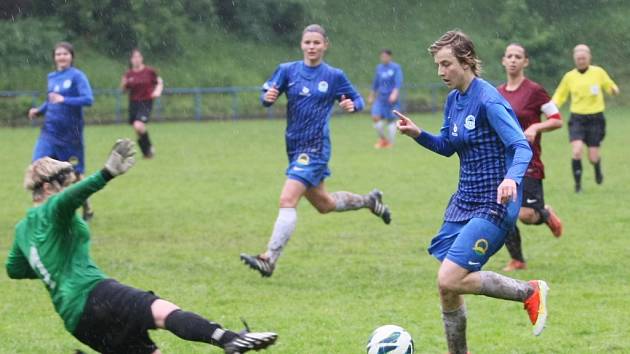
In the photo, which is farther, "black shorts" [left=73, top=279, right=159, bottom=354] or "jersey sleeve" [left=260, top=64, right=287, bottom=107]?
"jersey sleeve" [left=260, top=64, right=287, bottom=107]

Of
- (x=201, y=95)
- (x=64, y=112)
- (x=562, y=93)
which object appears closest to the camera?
(x=64, y=112)

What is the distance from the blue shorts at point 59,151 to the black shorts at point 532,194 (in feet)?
16.8

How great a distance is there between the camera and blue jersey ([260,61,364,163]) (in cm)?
946

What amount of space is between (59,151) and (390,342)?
712 cm

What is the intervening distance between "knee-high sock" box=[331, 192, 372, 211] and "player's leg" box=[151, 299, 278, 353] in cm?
495

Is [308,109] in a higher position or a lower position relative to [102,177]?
higher

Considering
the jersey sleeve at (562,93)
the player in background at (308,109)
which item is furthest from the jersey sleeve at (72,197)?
the jersey sleeve at (562,93)

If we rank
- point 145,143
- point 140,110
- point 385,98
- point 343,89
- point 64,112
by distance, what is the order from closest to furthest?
1. point 343,89
2. point 64,112
3. point 140,110
4. point 145,143
5. point 385,98

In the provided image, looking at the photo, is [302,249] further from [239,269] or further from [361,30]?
[361,30]

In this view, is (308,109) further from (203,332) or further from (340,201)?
(203,332)

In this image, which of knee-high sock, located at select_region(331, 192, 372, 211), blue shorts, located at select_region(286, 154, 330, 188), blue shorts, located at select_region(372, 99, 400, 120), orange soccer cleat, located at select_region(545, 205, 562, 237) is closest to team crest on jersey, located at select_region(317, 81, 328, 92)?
blue shorts, located at select_region(286, 154, 330, 188)

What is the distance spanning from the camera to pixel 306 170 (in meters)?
9.36

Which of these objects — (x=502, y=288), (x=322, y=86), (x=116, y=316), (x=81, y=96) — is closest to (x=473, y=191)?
(x=502, y=288)

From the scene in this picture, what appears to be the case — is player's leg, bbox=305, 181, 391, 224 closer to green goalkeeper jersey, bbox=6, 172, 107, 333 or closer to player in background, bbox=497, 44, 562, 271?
player in background, bbox=497, 44, 562, 271
